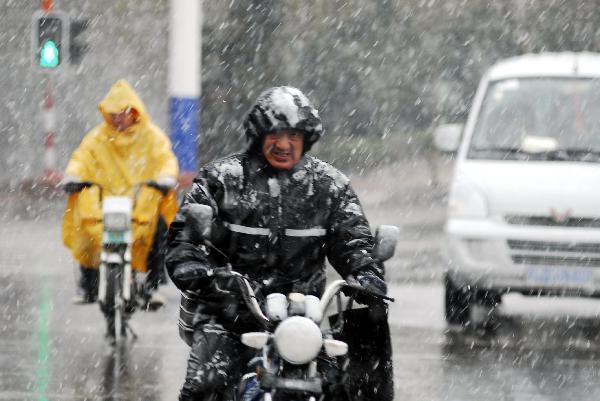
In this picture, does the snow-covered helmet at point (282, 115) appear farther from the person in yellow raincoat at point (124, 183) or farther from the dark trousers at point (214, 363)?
the person in yellow raincoat at point (124, 183)

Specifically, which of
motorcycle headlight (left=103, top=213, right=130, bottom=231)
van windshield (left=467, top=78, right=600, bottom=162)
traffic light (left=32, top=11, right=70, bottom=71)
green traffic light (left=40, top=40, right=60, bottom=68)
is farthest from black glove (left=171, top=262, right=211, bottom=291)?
green traffic light (left=40, top=40, right=60, bottom=68)

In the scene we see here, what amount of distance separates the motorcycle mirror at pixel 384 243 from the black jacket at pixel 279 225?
12cm

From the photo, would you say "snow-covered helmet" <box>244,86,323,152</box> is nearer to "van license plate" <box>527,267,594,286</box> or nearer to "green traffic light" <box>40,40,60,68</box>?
"van license plate" <box>527,267,594,286</box>

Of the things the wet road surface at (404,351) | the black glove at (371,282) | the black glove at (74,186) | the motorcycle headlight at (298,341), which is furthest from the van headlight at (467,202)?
the motorcycle headlight at (298,341)

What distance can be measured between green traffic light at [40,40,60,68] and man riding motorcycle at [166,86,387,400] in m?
11.2

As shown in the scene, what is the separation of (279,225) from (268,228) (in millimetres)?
41

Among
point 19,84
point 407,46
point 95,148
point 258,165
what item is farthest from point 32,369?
point 407,46

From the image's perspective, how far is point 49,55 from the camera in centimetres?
1694

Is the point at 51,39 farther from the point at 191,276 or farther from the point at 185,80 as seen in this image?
the point at 191,276

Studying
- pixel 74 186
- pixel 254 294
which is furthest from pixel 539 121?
pixel 254 294

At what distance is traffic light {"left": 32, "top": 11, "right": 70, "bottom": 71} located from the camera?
54.9 feet

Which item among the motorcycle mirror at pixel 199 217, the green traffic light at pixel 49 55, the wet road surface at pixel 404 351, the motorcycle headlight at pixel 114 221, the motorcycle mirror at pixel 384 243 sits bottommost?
the wet road surface at pixel 404 351

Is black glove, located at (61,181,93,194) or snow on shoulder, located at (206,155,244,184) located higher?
snow on shoulder, located at (206,155,244,184)

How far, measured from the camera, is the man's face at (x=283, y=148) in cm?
579
